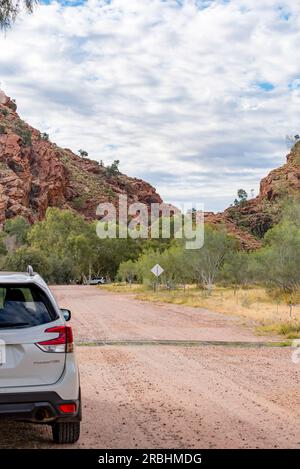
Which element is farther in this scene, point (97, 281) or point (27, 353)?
point (97, 281)

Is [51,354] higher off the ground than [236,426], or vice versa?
[51,354]

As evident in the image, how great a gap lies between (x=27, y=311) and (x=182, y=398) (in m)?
3.64

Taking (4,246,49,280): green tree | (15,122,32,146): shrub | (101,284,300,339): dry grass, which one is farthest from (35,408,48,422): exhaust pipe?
(15,122,32,146): shrub

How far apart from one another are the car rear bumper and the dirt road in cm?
67

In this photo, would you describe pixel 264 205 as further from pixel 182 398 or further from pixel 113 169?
pixel 182 398

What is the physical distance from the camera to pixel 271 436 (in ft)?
22.1

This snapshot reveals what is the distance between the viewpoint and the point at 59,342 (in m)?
5.96

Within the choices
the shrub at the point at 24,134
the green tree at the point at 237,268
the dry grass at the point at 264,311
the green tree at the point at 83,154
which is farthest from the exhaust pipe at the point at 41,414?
the green tree at the point at 83,154

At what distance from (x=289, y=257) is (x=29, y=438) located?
3600 centimetres

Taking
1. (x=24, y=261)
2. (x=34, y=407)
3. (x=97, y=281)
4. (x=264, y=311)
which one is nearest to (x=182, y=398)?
(x=34, y=407)

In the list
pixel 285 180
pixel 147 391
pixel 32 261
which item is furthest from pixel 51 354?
pixel 285 180

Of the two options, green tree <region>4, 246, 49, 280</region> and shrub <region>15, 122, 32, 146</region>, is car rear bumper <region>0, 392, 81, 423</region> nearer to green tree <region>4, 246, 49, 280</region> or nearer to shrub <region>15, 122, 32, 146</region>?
green tree <region>4, 246, 49, 280</region>

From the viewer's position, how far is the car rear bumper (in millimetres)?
5691
